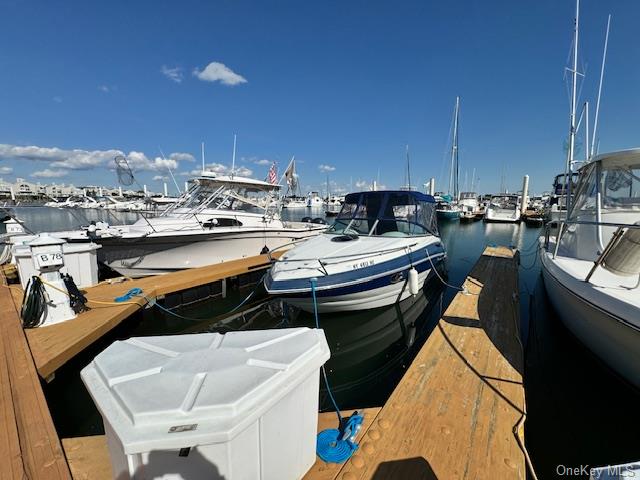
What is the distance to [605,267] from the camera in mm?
4238

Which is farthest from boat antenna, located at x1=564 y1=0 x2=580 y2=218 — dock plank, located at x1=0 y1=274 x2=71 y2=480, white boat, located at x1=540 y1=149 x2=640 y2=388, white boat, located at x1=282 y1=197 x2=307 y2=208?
white boat, located at x1=282 y1=197 x2=307 y2=208

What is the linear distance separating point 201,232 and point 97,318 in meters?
4.26

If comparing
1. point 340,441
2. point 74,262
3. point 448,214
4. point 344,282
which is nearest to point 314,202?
point 448,214

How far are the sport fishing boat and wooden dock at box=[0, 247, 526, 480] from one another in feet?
14.7

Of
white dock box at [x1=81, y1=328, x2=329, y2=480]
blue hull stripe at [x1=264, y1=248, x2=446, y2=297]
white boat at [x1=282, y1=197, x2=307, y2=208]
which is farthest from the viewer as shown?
white boat at [x1=282, y1=197, x2=307, y2=208]

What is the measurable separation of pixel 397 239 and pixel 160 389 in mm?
5941

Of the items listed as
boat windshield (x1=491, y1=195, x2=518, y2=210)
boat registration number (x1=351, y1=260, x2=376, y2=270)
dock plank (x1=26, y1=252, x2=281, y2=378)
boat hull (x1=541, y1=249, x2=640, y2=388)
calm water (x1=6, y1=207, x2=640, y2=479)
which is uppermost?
boat windshield (x1=491, y1=195, x2=518, y2=210)

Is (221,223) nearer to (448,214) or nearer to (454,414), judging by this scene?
(454,414)

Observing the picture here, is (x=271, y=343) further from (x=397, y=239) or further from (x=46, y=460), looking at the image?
(x=397, y=239)

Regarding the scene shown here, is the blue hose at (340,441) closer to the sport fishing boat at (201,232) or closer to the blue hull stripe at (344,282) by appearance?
the blue hull stripe at (344,282)

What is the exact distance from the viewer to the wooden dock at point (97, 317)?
3.71m

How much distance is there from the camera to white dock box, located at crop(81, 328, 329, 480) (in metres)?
1.20

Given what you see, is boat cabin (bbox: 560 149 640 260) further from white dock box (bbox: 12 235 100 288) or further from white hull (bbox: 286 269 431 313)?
white dock box (bbox: 12 235 100 288)

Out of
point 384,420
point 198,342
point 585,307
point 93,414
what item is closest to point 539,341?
point 585,307
